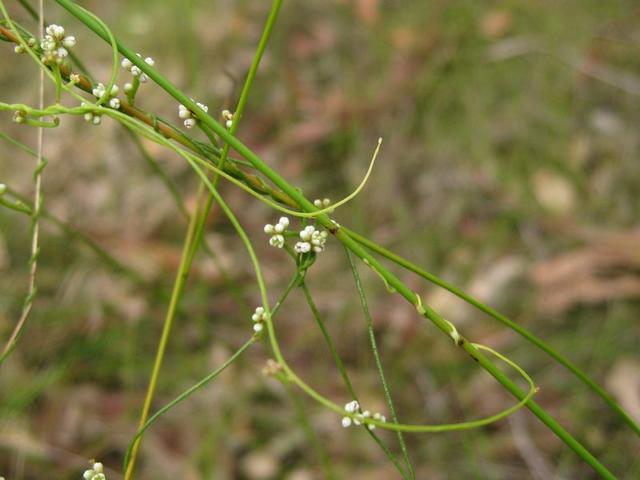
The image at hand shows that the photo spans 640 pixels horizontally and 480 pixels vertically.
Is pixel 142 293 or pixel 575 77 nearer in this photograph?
pixel 142 293

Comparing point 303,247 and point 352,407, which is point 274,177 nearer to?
point 303,247

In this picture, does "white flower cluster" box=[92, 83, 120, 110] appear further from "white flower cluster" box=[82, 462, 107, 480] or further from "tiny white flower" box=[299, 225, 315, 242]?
"white flower cluster" box=[82, 462, 107, 480]

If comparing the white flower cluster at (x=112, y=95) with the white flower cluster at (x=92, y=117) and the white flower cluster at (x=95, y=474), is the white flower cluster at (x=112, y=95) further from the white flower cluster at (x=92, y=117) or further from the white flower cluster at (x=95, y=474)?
the white flower cluster at (x=95, y=474)

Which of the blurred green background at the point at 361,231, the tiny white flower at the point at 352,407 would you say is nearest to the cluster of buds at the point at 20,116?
the tiny white flower at the point at 352,407

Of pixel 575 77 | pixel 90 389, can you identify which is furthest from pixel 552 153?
pixel 90 389

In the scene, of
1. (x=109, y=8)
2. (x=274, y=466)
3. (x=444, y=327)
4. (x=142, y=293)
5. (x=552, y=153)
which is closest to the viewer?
(x=444, y=327)

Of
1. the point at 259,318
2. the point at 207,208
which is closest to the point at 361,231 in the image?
the point at 207,208

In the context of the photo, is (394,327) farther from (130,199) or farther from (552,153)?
(130,199)
